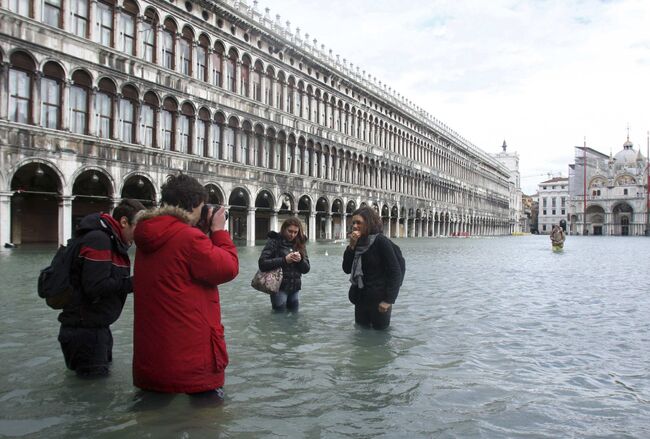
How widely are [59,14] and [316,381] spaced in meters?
22.2

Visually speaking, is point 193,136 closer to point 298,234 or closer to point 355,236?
point 298,234

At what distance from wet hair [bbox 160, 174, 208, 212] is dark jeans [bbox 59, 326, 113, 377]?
139cm

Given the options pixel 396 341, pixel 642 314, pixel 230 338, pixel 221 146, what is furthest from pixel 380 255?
pixel 221 146

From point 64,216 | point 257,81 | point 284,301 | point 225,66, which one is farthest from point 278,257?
point 257,81

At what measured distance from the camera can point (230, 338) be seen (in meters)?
6.41

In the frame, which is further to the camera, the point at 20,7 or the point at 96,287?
the point at 20,7

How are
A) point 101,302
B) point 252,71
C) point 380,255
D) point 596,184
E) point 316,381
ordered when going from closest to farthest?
1. point 101,302
2. point 316,381
3. point 380,255
4. point 252,71
5. point 596,184

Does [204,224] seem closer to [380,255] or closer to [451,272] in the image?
[380,255]

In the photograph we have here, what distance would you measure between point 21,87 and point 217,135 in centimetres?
1129

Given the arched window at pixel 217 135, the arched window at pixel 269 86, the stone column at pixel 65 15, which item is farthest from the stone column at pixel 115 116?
the arched window at pixel 269 86

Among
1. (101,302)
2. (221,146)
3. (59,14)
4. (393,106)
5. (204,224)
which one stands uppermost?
(393,106)

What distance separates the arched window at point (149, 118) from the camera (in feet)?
84.2

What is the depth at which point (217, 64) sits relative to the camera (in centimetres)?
3058

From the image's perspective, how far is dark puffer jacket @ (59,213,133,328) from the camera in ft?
12.5
